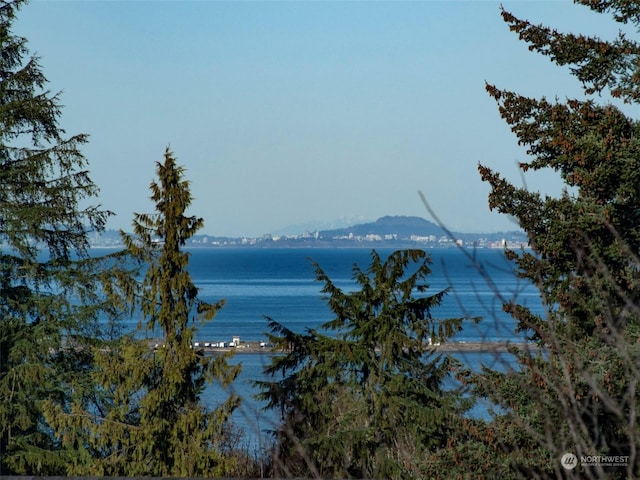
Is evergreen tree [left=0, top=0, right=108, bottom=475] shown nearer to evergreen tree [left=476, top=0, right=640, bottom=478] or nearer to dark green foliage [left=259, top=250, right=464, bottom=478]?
dark green foliage [left=259, top=250, right=464, bottom=478]

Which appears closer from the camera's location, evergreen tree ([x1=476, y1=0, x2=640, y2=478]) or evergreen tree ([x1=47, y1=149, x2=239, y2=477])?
evergreen tree ([x1=476, y1=0, x2=640, y2=478])

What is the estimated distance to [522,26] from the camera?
45.7 feet

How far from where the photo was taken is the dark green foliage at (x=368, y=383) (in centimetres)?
1384

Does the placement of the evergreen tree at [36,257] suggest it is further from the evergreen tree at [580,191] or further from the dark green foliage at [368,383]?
the evergreen tree at [580,191]

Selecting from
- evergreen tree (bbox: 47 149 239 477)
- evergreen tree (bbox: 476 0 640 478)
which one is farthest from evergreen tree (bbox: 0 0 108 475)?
evergreen tree (bbox: 476 0 640 478)

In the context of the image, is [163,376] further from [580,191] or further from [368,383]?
[580,191]

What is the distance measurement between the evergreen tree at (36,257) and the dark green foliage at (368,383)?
14.8ft

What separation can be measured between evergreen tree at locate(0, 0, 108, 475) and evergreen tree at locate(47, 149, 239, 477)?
10.0 feet

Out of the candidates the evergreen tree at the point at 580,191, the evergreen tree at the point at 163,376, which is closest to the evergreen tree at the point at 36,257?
the evergreen tree at the point at 163,376

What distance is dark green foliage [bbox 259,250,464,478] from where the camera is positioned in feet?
45.4

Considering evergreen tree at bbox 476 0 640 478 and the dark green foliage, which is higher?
evergreen tree at bbox 476 0 640 478

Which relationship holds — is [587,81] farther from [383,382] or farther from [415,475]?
[415,475]

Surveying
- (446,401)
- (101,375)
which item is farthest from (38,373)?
(446,401)

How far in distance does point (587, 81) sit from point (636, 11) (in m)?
1.25
